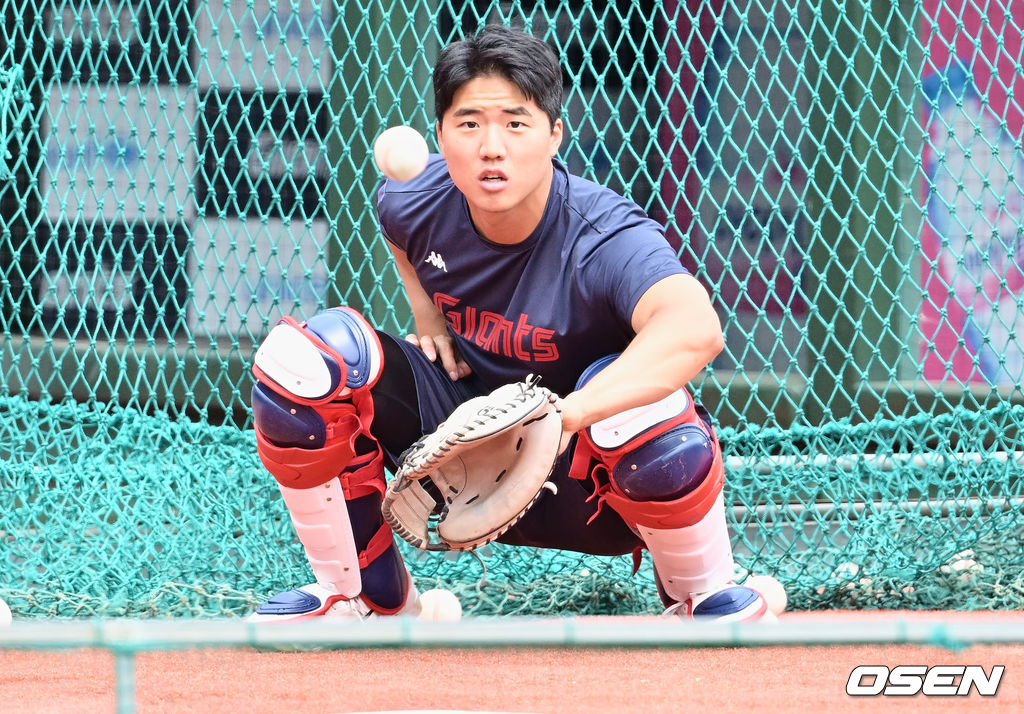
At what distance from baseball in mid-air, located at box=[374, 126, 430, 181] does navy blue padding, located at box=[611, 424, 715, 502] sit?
73 cm

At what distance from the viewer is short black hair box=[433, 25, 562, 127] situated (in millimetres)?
2271

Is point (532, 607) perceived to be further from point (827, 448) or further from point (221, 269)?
point (221, 269)

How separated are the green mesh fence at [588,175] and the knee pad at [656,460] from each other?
124 centimetres

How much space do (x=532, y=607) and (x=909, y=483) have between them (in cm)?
122

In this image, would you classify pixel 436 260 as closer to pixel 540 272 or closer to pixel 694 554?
pixel 540 272

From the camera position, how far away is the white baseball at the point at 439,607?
259 centimetres

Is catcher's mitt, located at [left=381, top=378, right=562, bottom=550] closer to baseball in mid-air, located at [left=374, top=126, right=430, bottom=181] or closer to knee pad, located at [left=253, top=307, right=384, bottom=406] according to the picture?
knee pad, located at [left=253, top=307, right=384, bottom=406]

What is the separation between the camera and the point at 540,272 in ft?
7.75

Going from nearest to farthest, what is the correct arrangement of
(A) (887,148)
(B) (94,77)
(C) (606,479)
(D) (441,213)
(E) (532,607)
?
1. (C) (606,479)
2. (D) (441,213)
3. (E) (532,607)
4. (B) (94,77)
5. (A) (887,148)

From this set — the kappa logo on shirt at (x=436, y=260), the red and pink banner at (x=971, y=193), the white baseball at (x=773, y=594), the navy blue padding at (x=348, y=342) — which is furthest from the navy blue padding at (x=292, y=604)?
the red and pink banner at (x=971, y=193)

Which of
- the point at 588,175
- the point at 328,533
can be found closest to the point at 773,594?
the point at 328,533

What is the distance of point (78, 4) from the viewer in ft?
13.3

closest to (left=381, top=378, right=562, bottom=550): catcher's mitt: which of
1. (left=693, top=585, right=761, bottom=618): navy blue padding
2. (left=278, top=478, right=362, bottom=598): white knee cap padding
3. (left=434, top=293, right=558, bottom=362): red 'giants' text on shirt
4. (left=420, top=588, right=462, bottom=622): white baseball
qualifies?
(left=278, top=478, right=362, bottom=598): white knee cap padding

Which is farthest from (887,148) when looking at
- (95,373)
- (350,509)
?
(95,373)
